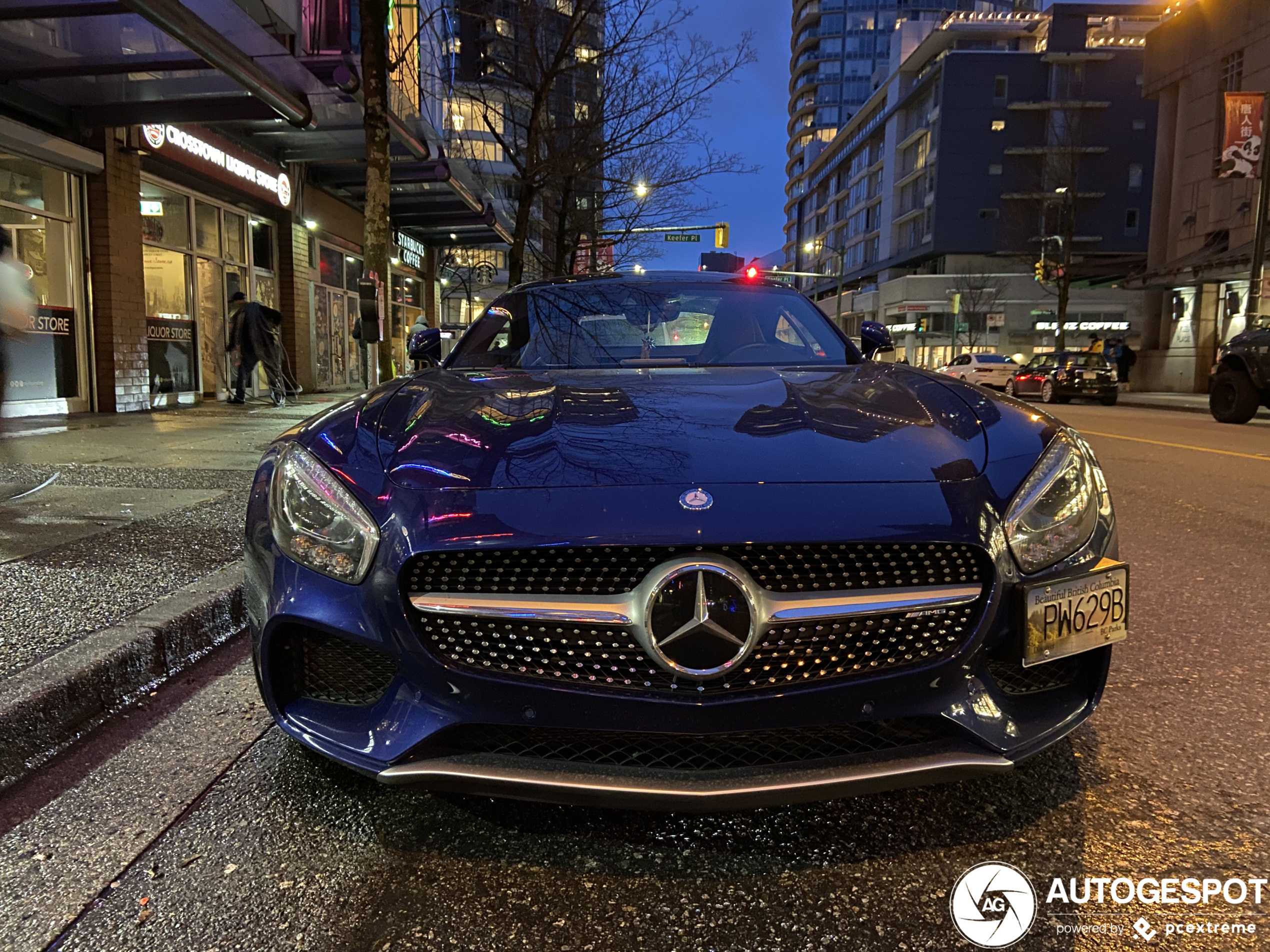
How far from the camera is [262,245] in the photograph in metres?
15.9

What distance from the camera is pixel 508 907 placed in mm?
1607

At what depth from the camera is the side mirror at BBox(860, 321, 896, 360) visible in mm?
3635

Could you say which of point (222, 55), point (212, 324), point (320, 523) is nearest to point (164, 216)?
point (212, 324)

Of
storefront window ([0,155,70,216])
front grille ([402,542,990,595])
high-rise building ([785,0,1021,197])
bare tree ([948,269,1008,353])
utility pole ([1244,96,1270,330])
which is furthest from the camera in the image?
high-rise building ([785,0,1021,197])

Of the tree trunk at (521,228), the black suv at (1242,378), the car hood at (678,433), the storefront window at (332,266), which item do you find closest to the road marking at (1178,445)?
the black suv at (1242,378)

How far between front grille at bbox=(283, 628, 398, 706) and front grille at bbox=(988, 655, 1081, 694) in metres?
1.22

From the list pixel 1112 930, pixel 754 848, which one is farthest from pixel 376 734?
pixel 1112 930

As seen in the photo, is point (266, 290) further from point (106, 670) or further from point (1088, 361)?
point (1088, 361)

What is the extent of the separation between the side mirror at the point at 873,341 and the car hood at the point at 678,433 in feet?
3.57

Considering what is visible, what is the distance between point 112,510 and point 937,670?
15.6 ft

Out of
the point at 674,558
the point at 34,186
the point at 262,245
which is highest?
the point at 262,245

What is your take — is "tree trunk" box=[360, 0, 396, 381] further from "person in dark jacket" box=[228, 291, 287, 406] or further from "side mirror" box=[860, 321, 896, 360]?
"side mirror" box=[860, 321, 896, 360]

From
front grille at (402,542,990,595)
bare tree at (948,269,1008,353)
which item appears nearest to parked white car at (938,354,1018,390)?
bare tree at (948,269,1008,353)

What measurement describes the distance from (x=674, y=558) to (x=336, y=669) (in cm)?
76
